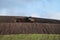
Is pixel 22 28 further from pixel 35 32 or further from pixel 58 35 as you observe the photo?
pixel 58 35

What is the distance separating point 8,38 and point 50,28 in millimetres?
209

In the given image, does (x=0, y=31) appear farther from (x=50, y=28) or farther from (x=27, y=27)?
(x=50, y=28)

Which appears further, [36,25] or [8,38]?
[36,25]

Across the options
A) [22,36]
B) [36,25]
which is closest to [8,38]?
[22,36]

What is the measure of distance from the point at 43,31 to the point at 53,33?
46 mm

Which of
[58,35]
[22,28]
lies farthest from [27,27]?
[58,35]

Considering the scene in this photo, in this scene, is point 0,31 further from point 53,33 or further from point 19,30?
point 53,33

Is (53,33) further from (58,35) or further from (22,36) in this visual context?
(22,36)

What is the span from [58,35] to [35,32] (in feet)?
0.33

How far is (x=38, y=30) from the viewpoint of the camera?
54cm

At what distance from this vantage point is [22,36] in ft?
1.55

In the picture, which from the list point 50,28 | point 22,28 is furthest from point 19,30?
point 50,28

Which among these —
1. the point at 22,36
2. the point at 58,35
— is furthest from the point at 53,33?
the point at 22,36

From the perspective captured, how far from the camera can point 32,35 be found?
49cm
